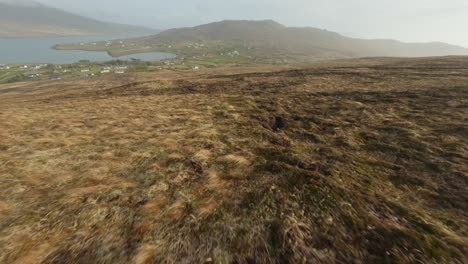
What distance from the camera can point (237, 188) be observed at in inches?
340

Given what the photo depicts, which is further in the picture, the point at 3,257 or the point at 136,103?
the point at 136,103

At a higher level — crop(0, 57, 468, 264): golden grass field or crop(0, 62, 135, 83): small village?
crop(0, 57, 468, 264): golden grass field

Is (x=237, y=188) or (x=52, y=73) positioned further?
(x=52, y=73)

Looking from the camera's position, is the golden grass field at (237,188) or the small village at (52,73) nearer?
the golden grass field at (237,188)

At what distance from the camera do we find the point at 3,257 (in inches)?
231

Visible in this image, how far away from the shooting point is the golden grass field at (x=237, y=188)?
612cm

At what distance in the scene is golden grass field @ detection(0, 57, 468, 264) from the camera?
20.1 ft

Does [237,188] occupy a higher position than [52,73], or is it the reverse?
[237,188]

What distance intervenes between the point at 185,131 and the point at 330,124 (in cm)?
899

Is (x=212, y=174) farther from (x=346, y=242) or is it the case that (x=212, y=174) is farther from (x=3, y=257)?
(x=3, y=257)

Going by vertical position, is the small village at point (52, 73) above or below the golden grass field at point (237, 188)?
below

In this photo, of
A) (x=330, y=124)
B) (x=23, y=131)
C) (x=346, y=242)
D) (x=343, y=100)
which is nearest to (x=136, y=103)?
(x=23, y=131)

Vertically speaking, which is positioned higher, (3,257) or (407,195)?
(407,195)

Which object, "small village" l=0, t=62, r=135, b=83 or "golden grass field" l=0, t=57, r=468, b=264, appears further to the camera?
"small village" l=0, t=62, r=135, b=83
